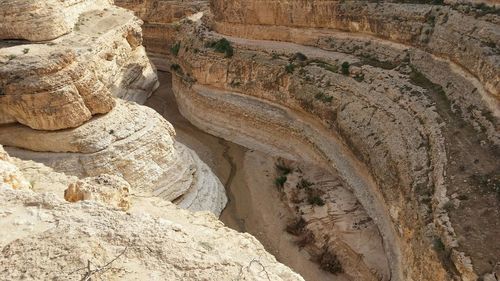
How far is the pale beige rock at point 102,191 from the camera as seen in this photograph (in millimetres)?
8734

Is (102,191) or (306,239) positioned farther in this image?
(306,239)

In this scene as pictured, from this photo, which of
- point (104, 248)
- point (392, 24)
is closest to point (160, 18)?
point (392, 24)

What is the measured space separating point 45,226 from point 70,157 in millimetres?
9973

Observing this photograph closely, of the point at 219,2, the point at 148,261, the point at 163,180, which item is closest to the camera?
the point at 148,261

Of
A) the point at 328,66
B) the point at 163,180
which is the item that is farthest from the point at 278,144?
the point at 163,180

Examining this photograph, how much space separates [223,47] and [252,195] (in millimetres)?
9231

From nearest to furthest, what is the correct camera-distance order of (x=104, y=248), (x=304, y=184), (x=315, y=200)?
(x=104, y=248) → (x=315, y=200) → (x=304, y=184)

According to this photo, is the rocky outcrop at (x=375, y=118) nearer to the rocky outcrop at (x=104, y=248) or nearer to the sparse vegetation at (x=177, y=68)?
the sparse vegetation at (x=177, y=68)

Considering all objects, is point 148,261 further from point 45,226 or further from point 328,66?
point 328,66

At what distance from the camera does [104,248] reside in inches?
251

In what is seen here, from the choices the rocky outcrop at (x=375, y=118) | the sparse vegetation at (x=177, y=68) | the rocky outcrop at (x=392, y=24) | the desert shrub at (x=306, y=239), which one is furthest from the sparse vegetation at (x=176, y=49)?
the desert shrub at (x=306, y=239)

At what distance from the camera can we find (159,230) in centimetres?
710

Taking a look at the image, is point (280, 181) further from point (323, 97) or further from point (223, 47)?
point (223, 47)

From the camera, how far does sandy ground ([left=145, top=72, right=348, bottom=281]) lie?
17.6m
